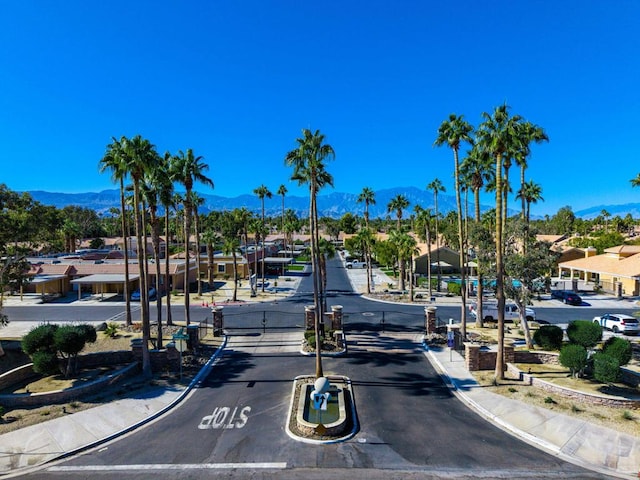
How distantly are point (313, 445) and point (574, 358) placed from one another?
44.0ft

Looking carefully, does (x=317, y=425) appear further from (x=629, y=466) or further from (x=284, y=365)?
(x=629, y=466)

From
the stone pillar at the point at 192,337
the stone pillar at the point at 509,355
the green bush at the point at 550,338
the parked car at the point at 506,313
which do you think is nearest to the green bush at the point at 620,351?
the green bush at the point at 550,338

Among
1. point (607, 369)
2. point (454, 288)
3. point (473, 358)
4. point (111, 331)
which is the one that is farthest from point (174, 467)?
point (454, 288)

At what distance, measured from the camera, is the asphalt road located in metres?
12.4

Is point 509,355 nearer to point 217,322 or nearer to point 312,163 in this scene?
point 312,163

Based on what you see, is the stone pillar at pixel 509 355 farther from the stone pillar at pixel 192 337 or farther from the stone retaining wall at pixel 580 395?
the stone pillar at pixel 192 337

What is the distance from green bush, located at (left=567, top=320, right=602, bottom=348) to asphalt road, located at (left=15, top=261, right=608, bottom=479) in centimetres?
784

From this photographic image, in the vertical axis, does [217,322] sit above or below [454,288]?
below

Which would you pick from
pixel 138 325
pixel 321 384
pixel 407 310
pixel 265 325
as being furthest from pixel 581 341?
pixel 138 325

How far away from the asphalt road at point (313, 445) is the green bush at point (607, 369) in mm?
5970

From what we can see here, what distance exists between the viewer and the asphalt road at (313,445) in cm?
1240

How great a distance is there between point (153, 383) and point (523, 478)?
16.5m

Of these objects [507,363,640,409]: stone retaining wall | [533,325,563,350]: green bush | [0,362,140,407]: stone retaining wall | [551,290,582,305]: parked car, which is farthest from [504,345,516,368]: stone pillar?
[551,290,582,305]: parked car

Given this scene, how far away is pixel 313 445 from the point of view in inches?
544
